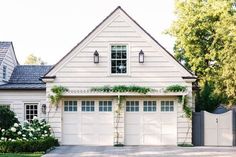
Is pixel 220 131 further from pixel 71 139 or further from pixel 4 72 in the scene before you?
pixel 4 72

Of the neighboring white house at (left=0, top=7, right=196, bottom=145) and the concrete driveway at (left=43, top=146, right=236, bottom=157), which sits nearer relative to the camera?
the concrete driveway at (left=43, top=146, right=236, bottom=157)

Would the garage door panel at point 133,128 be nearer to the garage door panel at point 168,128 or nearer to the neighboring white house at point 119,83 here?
the neighboring white house at point 119,83

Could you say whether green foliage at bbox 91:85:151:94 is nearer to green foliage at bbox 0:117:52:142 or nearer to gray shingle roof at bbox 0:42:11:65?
green foliage at bbox 0:117:52:142

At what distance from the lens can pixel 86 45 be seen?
22.3 metres

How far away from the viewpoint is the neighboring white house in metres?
22.2

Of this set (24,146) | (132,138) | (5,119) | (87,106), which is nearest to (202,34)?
(132,138)

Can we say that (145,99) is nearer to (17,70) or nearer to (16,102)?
(16,102)

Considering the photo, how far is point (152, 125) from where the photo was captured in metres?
22.4

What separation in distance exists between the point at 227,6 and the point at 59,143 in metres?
18.4

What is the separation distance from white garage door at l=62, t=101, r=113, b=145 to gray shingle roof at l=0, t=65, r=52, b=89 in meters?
4.19

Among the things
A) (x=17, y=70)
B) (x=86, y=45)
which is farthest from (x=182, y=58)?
(x=86, y=45)

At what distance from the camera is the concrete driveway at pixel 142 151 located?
18.1 metres

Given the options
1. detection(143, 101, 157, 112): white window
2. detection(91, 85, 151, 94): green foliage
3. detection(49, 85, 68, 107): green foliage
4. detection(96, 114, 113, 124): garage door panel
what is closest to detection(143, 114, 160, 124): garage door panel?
detection(143, 101, 157, 112): white window

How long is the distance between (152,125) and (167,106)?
1.20 metres
